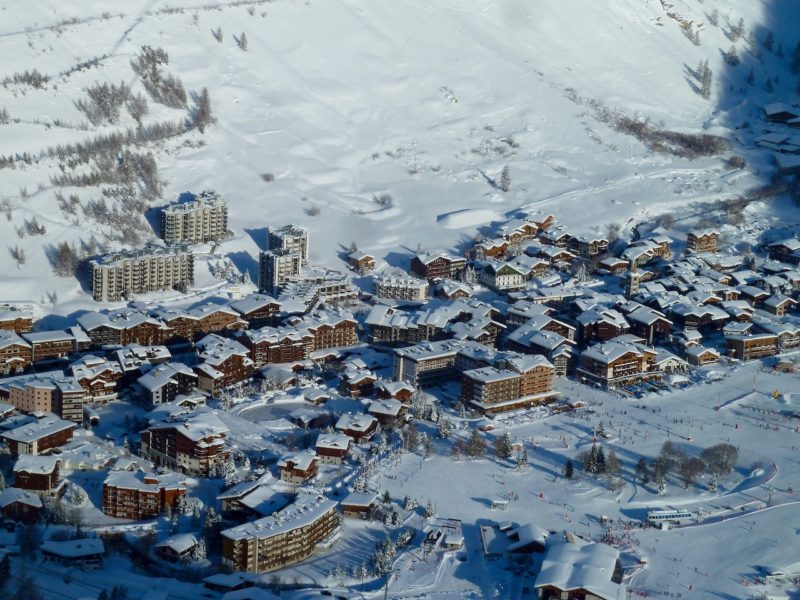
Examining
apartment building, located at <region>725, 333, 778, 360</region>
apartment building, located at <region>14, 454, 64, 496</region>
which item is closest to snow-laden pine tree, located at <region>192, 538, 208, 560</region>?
apartment building, located at <region>14, 454, 64, 496</region>

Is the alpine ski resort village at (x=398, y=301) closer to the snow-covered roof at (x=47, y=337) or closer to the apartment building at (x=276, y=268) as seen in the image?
the apartment building at (x=276, y=268)

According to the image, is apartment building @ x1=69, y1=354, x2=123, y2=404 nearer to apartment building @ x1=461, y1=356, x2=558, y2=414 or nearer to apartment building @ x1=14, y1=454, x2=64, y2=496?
apartment building @ x1=14, y1=454, x2=64, y2=496

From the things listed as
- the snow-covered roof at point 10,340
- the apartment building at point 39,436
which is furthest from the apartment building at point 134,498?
the snow-covered roof at point 10,340

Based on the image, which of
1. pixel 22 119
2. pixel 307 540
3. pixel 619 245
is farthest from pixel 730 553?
pixel 22 119

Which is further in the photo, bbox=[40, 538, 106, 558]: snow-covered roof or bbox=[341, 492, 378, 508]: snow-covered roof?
bbox=[341, 492, 378, 508]: snow-covered roof

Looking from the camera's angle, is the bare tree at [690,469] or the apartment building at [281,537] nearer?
the apartment building at [281,537]

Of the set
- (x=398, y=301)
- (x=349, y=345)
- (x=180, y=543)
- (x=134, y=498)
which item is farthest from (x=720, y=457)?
(x=398, y=301)
